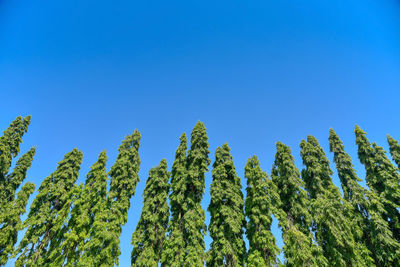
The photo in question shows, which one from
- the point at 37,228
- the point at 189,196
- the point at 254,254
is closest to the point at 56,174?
the point at 37,228

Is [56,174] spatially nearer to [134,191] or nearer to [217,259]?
[134,191]

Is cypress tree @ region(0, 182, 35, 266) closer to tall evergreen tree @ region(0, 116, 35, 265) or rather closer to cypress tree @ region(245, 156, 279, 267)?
tall evergreen tree @ region(0, 116, 35, 265)

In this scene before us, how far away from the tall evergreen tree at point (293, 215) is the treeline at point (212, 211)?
0.09 metres

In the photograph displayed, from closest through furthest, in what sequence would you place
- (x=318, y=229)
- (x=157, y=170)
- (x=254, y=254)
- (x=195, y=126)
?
(x=254, y=254), (x=318, y=229), (x=157, y=170), (x=195, y=126)

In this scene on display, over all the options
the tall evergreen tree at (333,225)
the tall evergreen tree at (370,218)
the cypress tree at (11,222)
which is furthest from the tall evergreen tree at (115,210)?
the tall evergreen tree at (370,218)

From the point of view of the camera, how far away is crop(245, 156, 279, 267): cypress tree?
1588 cm

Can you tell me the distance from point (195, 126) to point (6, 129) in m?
26.0

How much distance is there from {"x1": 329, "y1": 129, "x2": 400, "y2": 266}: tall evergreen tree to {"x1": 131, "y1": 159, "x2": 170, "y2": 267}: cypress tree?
1944cm

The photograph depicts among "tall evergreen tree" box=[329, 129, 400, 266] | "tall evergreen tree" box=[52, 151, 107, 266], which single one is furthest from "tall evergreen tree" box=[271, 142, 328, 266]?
"tall evergreen tree" box=[52, 151, 107, 266]

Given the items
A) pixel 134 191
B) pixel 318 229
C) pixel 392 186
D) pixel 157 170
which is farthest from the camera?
pixel 157 170

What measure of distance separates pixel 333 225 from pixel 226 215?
907 cm

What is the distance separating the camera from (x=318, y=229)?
1742cm

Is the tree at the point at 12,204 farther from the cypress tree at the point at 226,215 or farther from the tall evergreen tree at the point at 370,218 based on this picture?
the tall evergreen tree at the point at 370,218

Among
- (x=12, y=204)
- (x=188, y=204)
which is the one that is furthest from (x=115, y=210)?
(x=12, y=204)
